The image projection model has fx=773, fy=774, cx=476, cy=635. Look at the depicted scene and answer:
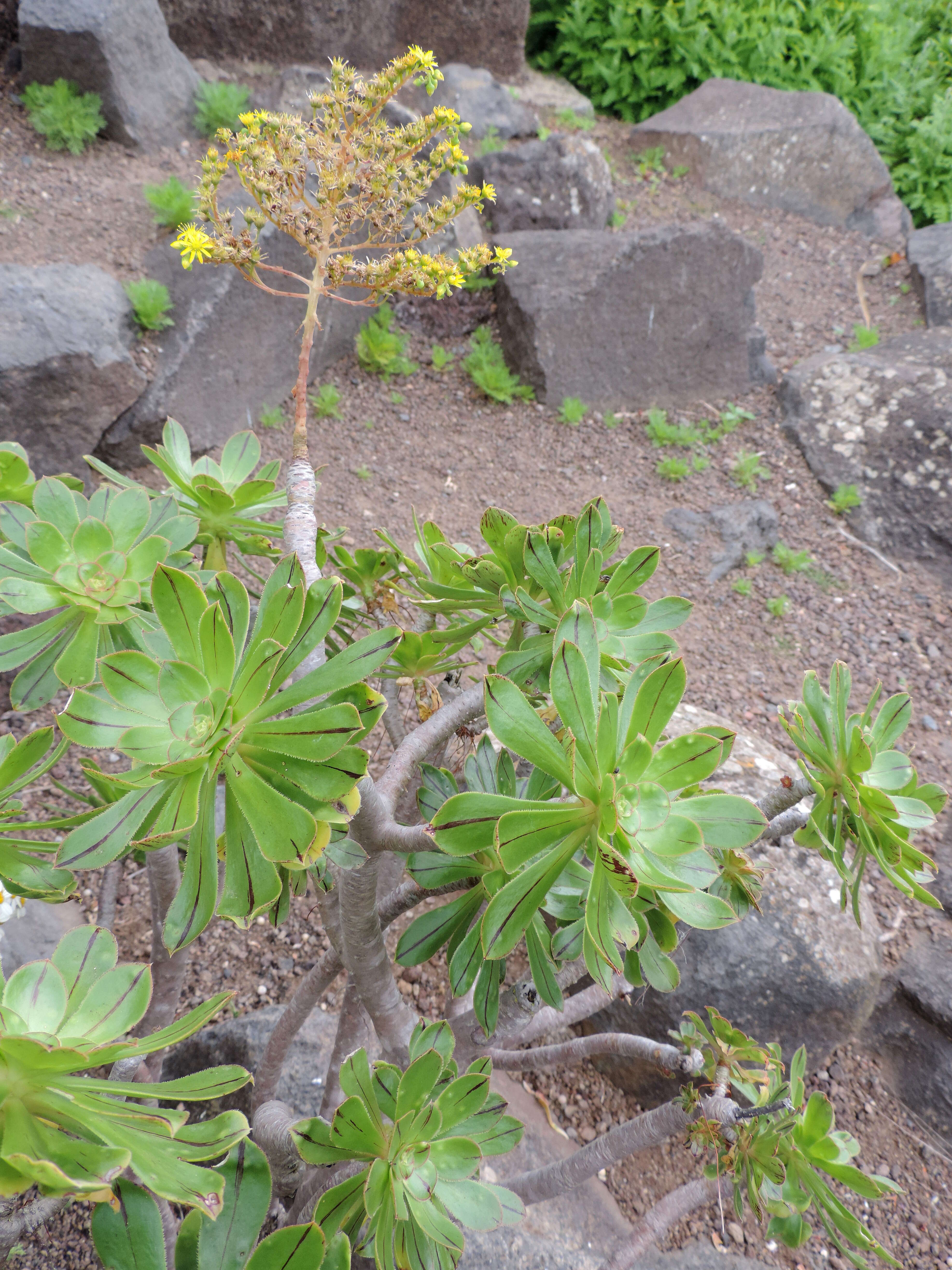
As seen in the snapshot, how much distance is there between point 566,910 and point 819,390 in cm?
436

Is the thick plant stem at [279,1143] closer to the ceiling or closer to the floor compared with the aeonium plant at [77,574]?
closer to the floor

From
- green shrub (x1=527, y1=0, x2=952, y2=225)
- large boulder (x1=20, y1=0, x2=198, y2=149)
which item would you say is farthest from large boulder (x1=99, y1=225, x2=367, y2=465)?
green shrub (x1=527, y1=0, x2=952, y2=225)

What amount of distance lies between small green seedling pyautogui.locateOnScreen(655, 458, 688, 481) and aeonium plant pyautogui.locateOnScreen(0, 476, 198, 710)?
3522 millimetres

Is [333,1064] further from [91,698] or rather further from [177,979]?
[91,698]

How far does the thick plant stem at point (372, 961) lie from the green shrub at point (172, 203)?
3.65m

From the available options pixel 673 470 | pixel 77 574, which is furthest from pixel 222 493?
pixel 673 470

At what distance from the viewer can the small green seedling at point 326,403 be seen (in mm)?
3973

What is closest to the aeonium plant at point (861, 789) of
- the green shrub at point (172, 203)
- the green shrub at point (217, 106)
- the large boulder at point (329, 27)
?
the green shrub at point (172, 203)

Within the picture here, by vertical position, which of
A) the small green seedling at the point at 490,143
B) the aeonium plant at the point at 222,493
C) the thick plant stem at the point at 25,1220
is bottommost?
the thick plant stem at the point at 25,1220

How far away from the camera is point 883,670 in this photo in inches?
134

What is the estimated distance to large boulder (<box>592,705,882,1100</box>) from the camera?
2.06 meters

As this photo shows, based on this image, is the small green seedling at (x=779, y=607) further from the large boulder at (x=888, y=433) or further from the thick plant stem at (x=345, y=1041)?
the thick plant stem at (x=345, y=1041)

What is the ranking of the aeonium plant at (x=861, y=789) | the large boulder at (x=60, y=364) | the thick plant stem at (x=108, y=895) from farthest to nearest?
the large boulder at (x=60, y=364)
the thick plant stem at (x=108, y=895)
the aeonium plant at (x=861, y=789)

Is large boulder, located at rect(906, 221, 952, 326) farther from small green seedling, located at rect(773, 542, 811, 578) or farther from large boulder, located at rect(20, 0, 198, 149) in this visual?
large boulder, located at rect(20, 0, 198, 149)
